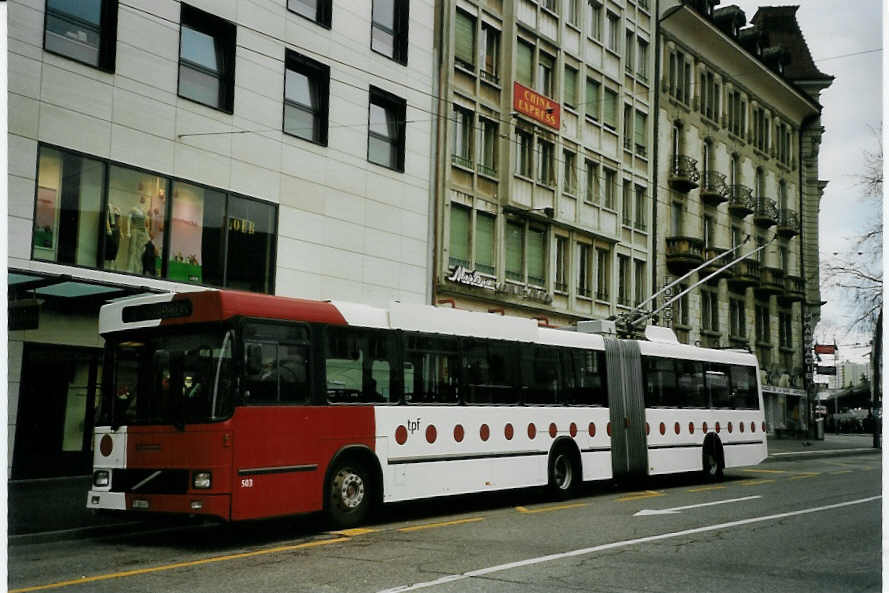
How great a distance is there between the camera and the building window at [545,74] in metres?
33.1

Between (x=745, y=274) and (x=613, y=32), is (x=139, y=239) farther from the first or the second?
(x=745, y=274)

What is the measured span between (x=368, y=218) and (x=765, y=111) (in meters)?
16.1

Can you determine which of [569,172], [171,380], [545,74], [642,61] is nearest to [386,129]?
[545,74]

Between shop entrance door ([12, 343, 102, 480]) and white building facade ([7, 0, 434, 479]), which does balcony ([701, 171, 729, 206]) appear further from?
shop entrance door ([12, 343, 102, 480])

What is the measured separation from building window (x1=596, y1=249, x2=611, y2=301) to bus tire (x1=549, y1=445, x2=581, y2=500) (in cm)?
1869

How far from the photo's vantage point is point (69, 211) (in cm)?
1819

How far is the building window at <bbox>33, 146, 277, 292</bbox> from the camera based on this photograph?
58.9 feet

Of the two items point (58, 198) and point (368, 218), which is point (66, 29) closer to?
point (58, 198)

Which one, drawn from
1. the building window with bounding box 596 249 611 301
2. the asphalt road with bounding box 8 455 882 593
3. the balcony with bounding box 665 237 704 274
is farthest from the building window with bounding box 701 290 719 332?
the asphalt road with bounding box 8 455 882 593

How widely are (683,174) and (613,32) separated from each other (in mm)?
6144

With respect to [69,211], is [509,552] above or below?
below

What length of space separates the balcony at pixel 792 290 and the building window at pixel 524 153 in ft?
27.1

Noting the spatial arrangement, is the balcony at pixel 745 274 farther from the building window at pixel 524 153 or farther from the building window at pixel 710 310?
the building window at pixel 524 153

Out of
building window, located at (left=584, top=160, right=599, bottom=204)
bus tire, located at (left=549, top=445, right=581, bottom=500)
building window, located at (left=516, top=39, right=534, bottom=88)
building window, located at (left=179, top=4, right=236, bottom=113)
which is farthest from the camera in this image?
building window, located at (left=584, top=160, right=599, bottom=204)
